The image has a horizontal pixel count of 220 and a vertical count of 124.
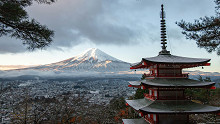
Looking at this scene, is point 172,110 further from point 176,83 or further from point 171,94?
point 176,83

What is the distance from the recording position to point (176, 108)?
8711 millimetres

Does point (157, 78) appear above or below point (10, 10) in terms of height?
below

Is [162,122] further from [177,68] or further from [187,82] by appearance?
[177,68]

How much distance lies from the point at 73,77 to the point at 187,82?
148 m

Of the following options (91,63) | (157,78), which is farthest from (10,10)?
(91,63)

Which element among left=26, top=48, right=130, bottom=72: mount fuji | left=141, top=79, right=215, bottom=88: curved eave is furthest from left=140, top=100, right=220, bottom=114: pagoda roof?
left=26, top=48, right=130, bottom=72: mount fuji

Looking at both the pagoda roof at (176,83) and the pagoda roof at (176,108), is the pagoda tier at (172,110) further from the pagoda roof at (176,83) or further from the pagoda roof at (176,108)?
the pagoda roof at (176,83)

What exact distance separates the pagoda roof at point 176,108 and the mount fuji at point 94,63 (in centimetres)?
9092

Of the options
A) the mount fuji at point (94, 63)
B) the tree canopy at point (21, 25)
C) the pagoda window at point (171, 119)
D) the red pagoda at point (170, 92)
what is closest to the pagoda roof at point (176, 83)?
the red pagoda at point (170, 92)

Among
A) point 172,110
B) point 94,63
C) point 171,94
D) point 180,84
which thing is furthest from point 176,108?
point 94,63

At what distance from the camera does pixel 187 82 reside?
9344 millimetres

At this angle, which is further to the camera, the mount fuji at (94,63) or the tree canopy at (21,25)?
the mount fuji at (94,63)

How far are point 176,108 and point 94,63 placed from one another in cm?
10426

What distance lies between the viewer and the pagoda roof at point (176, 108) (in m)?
8.28
